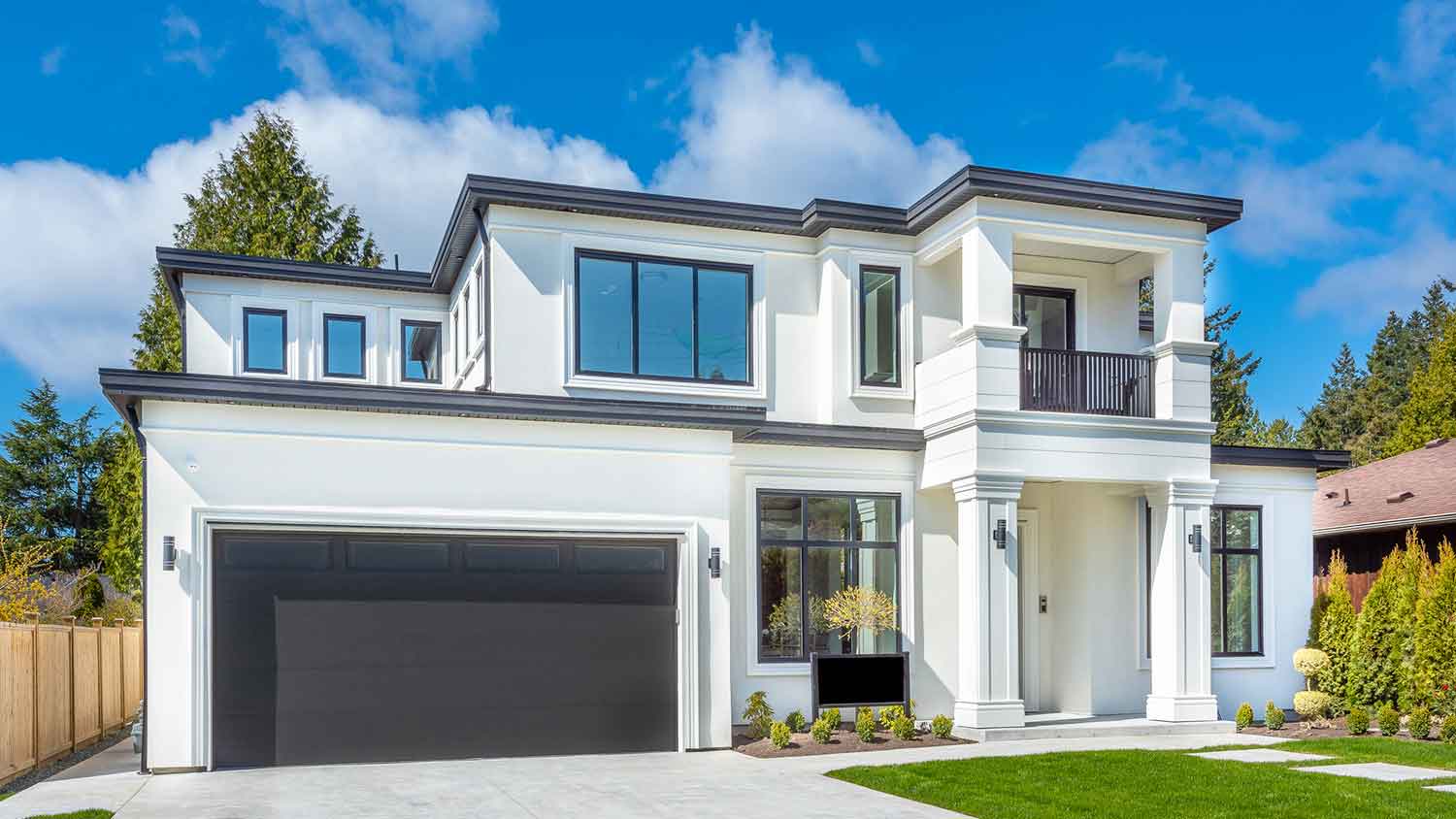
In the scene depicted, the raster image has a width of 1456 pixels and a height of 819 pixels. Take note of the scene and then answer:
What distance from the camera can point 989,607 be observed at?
14.2 m

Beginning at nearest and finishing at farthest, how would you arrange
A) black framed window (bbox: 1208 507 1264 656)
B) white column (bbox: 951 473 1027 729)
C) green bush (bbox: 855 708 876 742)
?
green bush (bbox: 855 708 876 742) < white column (bbox: 951 473 1027 729) < black framed window (bbox: 1208 507 1264 656)

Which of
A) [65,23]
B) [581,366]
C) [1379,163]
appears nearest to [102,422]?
[65,23]

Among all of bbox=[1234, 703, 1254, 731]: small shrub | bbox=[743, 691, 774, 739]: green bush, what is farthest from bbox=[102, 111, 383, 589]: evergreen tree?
bbox=[1234, 703, 1254, 731]: small shrub

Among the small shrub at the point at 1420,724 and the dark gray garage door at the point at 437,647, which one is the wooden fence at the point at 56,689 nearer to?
the dark gray garage door at the point at 437,647

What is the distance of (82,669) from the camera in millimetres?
14688

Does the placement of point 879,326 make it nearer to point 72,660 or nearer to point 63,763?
point 72,660

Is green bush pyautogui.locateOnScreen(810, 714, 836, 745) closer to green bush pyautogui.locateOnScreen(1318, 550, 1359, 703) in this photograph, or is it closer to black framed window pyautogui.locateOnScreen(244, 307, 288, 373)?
green bush pyautogui.locateOnScreen(1318, 550, 1359, 703)

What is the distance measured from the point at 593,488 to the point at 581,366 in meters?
2.42

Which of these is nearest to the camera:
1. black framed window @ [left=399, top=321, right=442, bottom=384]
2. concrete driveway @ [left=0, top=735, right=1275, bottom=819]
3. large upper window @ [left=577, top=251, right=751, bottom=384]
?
concrete driveway @ [left=0, top=735, right=1275, bottom=819]

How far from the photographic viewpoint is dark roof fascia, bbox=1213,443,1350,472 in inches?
637

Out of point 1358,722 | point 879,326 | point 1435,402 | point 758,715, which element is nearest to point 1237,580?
point 1358,722

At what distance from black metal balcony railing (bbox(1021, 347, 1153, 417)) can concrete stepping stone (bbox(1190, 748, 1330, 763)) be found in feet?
14.4

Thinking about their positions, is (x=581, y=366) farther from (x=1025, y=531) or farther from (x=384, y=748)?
(x=1025, y=531)

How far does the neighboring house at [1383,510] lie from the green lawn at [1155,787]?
785 centimetres
